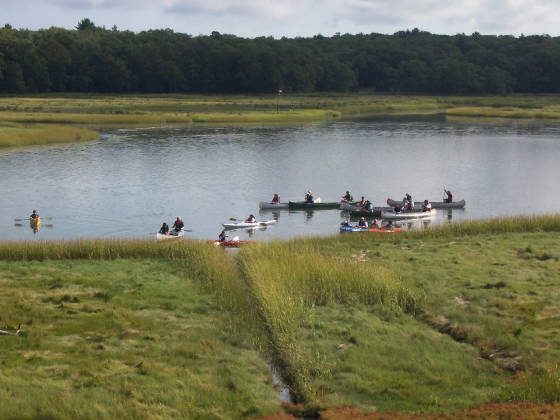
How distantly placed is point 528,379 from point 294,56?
171 metres

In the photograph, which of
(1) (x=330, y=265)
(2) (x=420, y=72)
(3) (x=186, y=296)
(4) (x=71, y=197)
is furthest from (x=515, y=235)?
(2) (x=420, y=72)

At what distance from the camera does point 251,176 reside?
225ft

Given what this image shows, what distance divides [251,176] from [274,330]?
46489 mm

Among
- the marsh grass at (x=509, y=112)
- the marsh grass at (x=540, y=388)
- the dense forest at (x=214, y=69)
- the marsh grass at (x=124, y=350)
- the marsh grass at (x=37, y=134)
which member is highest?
the dense forest at (x=214, y=69)

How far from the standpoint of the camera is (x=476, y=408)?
17828 millimetres

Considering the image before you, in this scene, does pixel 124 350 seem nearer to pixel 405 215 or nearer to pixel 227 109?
pixel 405 215

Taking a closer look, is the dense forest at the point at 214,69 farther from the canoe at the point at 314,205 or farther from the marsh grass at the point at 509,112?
the canoe at the point at 314,205

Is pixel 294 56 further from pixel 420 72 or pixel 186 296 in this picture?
pixel 186 296

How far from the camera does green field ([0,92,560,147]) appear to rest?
104438 mm

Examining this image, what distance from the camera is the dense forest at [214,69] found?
162 meters

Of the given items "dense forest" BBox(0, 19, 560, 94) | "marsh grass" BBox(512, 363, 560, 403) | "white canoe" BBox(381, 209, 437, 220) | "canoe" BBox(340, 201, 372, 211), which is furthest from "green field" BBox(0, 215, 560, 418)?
"dense forest" BBox(0, 19, 560, 94)

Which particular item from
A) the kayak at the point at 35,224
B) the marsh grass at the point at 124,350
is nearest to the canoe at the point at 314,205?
the kayak at the point at 35,224

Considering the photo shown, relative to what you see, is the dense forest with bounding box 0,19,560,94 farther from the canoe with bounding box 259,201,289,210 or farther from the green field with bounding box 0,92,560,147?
the canoe with bounding box 259,201,289,210

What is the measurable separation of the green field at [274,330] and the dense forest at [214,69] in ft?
442
